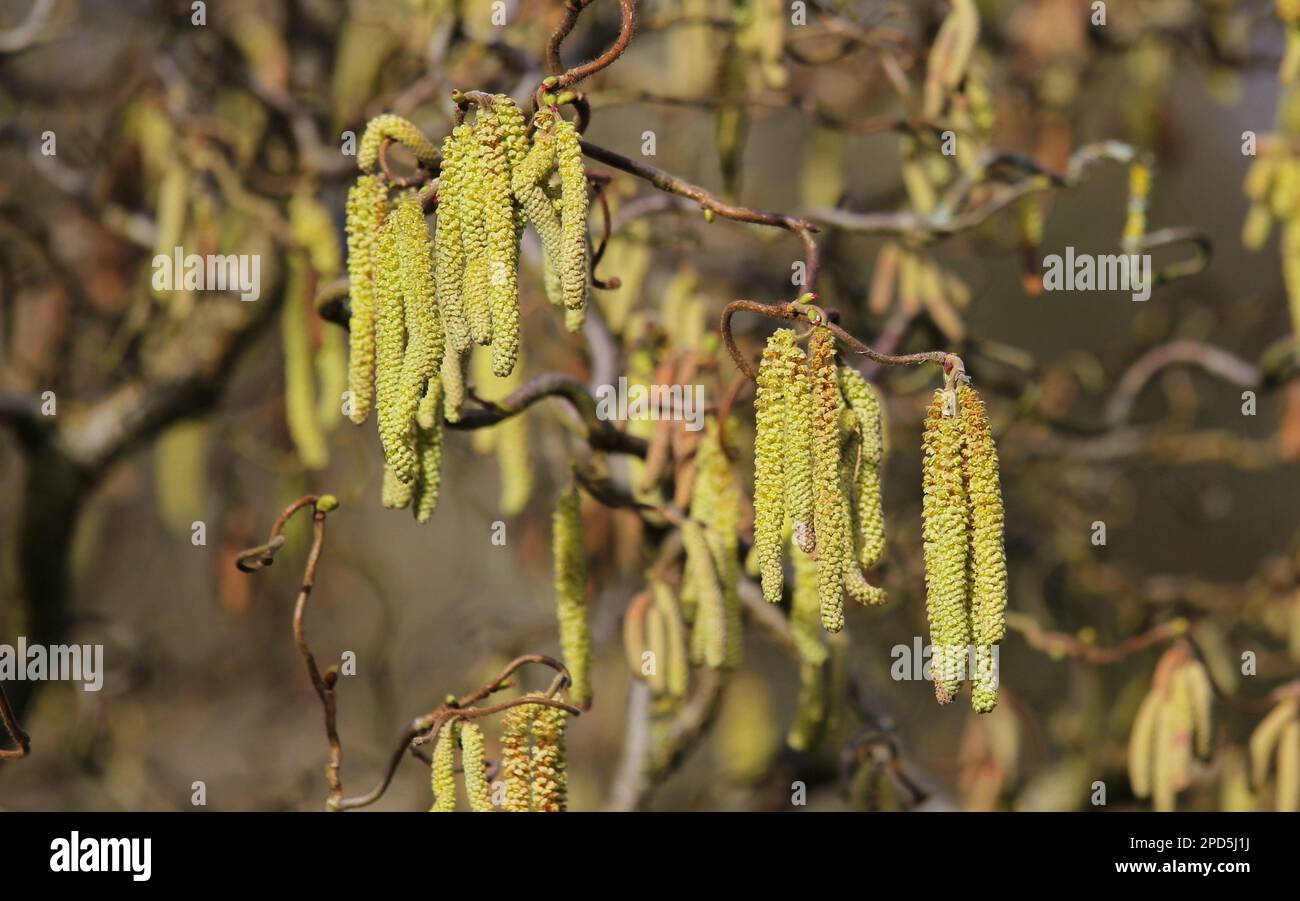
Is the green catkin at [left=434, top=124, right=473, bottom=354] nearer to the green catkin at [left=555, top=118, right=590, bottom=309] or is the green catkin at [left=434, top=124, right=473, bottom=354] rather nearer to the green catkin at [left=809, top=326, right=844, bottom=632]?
the green catkin at [left=555, top=118, right=590, bottom=309]

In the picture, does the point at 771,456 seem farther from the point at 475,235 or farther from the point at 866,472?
the point at 475,235

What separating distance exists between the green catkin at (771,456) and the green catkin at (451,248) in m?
0.37

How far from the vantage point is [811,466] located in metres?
1.79

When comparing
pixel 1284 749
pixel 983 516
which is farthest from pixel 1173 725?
pixel 983 516

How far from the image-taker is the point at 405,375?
6.27 feet

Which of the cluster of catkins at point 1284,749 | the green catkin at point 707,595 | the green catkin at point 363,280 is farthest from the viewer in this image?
the cluster of catkins at point 1284,749

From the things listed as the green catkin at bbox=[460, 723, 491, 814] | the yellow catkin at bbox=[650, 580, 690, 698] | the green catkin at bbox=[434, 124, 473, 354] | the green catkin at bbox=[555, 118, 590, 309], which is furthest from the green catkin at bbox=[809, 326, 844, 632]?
the yellow catkin at bbox=[650, 580, 690, 698]

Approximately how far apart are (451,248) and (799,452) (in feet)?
1.62

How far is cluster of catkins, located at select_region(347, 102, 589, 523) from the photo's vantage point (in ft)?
5.90

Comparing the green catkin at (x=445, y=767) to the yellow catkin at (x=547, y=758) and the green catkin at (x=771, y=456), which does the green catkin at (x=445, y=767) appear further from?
the green catkin at (x=771, y=456)

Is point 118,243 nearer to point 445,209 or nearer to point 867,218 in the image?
point 867,218

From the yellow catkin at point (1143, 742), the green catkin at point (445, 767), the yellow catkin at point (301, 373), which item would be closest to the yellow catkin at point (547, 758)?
the green catkin at point (445, 767)

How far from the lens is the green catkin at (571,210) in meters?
1.82
